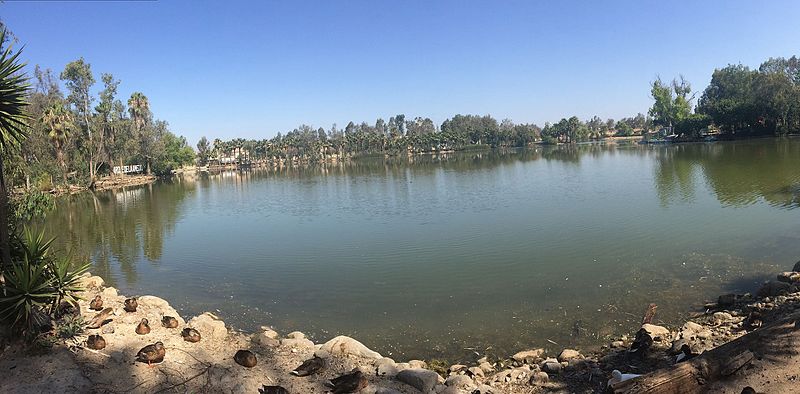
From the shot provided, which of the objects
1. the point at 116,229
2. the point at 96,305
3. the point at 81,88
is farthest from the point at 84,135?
the point at 96,305

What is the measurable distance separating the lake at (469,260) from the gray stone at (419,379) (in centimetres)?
233

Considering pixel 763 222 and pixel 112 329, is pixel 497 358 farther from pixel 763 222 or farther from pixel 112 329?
pixel 763 222

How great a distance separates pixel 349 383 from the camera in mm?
5969

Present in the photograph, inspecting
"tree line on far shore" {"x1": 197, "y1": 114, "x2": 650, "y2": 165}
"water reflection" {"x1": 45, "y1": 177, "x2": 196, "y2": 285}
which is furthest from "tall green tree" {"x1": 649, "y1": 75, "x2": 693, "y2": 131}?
"water reflection" {"x1": 45, "y1": 177, "x2": 196, "y2": 285}

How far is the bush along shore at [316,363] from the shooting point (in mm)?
5664

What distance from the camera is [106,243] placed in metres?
22.1

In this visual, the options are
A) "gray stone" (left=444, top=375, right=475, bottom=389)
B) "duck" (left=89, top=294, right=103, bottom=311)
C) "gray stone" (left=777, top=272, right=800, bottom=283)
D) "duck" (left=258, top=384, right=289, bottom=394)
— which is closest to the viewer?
"duck" (left=258, top=384, right=289, bottom=394)

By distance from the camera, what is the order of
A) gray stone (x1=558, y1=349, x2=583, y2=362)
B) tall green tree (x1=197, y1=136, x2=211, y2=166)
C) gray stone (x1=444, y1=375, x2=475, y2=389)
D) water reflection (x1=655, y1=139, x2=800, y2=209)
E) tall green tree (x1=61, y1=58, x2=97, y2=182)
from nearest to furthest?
1. gray stone (x1=444, y1=375, x2=475, y2=389)
2. gray stone (x1=558, y1=349, x2=583, y2=362)
3. water reflection (x1=655, y1=139, x2=800, y2=209)
4. tall green tree (x1=61, y1=58, x2=97, y2=182)
5. tall green tree (x1=197, y1=136, x2=211, y2=166)

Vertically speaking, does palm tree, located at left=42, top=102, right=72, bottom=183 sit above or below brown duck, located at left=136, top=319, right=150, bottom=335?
above

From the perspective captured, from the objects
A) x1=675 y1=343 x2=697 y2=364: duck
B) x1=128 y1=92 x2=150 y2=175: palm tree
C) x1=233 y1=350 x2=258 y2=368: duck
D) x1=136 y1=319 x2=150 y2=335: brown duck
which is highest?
x1=128 y1=92 x2=150 y2=175: palm tree

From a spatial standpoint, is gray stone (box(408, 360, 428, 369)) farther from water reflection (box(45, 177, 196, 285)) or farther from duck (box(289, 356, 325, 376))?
water reflection (box(45, 177, 196, 285))

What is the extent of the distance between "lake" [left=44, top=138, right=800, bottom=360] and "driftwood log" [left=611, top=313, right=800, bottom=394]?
3211 millimetres

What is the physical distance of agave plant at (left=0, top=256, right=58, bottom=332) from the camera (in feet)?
20.8

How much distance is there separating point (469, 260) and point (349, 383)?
31.5 ft
